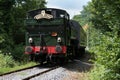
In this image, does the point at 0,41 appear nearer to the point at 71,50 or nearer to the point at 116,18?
the point at 71,50

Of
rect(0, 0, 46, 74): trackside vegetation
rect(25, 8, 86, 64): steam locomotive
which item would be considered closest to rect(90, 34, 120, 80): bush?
rect(25, 8, 86, 64): steam locomotive

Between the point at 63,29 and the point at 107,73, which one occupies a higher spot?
the point at 63,29

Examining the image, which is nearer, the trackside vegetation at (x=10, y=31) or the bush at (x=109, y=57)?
the bush at (x=109, y=57)

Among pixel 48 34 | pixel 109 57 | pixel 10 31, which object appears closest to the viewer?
pixel 109 57

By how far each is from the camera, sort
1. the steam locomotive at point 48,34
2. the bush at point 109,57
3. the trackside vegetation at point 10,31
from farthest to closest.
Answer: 1. the trackside vegetation at point 10,31
2. the steam locomotive at point 48,34
3. the bush at point 109,57

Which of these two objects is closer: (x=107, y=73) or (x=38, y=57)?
(x=107, y=73)

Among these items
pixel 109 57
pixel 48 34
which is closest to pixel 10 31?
pixel 48 34

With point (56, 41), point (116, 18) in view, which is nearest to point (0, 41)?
point (56, 41)

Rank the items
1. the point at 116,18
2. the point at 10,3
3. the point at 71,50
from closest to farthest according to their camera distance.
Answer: the point at 116,18 < the point at 71,50 < the point at 10,3

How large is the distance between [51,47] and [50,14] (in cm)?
199

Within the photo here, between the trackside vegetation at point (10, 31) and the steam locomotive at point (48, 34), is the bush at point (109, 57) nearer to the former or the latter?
the steam locomotive at point (48, 34)

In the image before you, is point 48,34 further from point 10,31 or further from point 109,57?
point 109,57

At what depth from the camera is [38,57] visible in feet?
69.5

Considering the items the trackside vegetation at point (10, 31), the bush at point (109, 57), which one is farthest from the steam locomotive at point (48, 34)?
the bush at point (109, 57)
